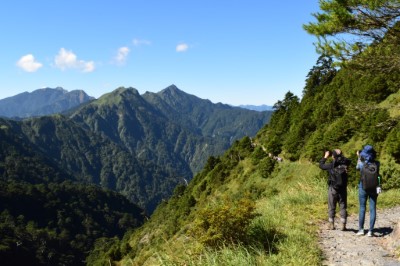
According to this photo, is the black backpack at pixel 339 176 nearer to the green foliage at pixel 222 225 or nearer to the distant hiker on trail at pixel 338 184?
the distant hiker on trail at pixel 338 184

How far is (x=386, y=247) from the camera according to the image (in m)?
9.35

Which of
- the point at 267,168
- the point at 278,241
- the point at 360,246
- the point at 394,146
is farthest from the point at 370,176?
the point at 267,168

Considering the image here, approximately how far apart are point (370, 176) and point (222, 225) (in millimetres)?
4725

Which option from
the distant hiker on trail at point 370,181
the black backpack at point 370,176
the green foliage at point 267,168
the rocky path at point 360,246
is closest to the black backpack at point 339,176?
the distant hiker on trail at point 370,181

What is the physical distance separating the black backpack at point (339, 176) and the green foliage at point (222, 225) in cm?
353

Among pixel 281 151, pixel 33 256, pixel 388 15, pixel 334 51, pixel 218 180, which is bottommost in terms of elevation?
pixel 33 256

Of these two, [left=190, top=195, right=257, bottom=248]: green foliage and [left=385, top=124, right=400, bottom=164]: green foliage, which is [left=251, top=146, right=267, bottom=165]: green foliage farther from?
[left=190, top=195, right=257, bottom=248]: green foliage

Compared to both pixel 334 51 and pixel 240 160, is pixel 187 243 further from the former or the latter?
pixel 240 160

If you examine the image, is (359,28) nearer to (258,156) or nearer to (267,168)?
(267,168)

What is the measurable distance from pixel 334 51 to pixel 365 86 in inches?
1523

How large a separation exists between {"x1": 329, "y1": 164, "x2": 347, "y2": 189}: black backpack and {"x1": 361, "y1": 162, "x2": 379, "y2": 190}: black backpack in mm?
582

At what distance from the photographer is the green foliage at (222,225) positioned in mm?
8391

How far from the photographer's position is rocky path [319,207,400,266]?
27.7ft

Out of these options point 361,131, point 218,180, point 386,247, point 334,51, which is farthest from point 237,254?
point 218,180
